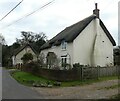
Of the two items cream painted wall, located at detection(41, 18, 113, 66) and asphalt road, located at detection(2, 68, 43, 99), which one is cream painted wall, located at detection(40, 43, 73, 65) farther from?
asphalt road, located at detection(2, 68, 43, 99)

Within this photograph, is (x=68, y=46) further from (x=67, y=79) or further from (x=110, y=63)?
(x=67, y=79)

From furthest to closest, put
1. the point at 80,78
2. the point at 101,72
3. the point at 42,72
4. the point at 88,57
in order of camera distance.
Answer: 1. the point at 88,57
2. the point at 42,72
3. the point at 101,72
4. the point at 80,78

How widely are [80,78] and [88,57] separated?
40.1 ft


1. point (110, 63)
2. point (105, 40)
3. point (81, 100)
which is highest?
point (105, 40)

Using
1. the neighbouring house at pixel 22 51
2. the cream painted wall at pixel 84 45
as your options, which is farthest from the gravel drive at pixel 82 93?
the neighbouring house at pixel 22 51

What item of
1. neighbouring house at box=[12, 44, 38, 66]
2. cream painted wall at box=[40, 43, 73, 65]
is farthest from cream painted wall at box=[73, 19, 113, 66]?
neighbouring house at box=[12, 44, 38, 66]

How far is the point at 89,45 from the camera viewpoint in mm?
41750

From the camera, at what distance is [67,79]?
30.3 metres

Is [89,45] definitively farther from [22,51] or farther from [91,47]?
[22,51]

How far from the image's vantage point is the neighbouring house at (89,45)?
134 feet

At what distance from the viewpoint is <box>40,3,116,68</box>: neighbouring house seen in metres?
40.8

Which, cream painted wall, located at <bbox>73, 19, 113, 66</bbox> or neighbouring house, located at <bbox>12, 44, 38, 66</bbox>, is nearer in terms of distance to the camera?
cream painted wall, located at <bbox>73, 19, 113, 66</bbox>

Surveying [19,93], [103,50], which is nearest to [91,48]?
[103,50]

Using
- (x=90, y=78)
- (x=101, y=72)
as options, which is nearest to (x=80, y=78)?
(x=90, y=78)
